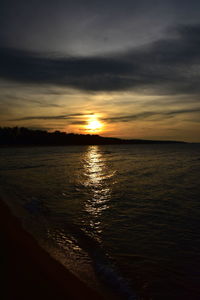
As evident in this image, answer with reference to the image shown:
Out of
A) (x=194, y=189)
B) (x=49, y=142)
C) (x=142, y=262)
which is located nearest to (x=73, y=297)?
(x=142, y=262)

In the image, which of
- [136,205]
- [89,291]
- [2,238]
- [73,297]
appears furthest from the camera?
[136,205]

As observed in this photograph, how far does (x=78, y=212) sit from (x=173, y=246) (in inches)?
203

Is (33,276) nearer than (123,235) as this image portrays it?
Yes

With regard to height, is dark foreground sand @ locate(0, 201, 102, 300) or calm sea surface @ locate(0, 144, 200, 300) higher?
dark foreground sand @ locate(0, 201, 102, 300)

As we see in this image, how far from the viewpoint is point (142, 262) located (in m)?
6.38

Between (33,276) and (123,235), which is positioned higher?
(33,276)

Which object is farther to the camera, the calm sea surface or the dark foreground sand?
the calm sea surface

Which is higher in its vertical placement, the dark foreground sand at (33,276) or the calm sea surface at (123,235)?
the dark foreground sand at (33,276)

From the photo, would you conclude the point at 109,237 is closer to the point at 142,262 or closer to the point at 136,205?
the point at 142,262

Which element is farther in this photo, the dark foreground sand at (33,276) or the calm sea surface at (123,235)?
the calm sea surface at (123,235)

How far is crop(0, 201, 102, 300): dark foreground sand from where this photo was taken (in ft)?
14.7

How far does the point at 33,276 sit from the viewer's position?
201 inches

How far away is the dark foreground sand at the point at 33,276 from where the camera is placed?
4477mm

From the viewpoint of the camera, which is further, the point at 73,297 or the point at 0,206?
the point at 0,206
